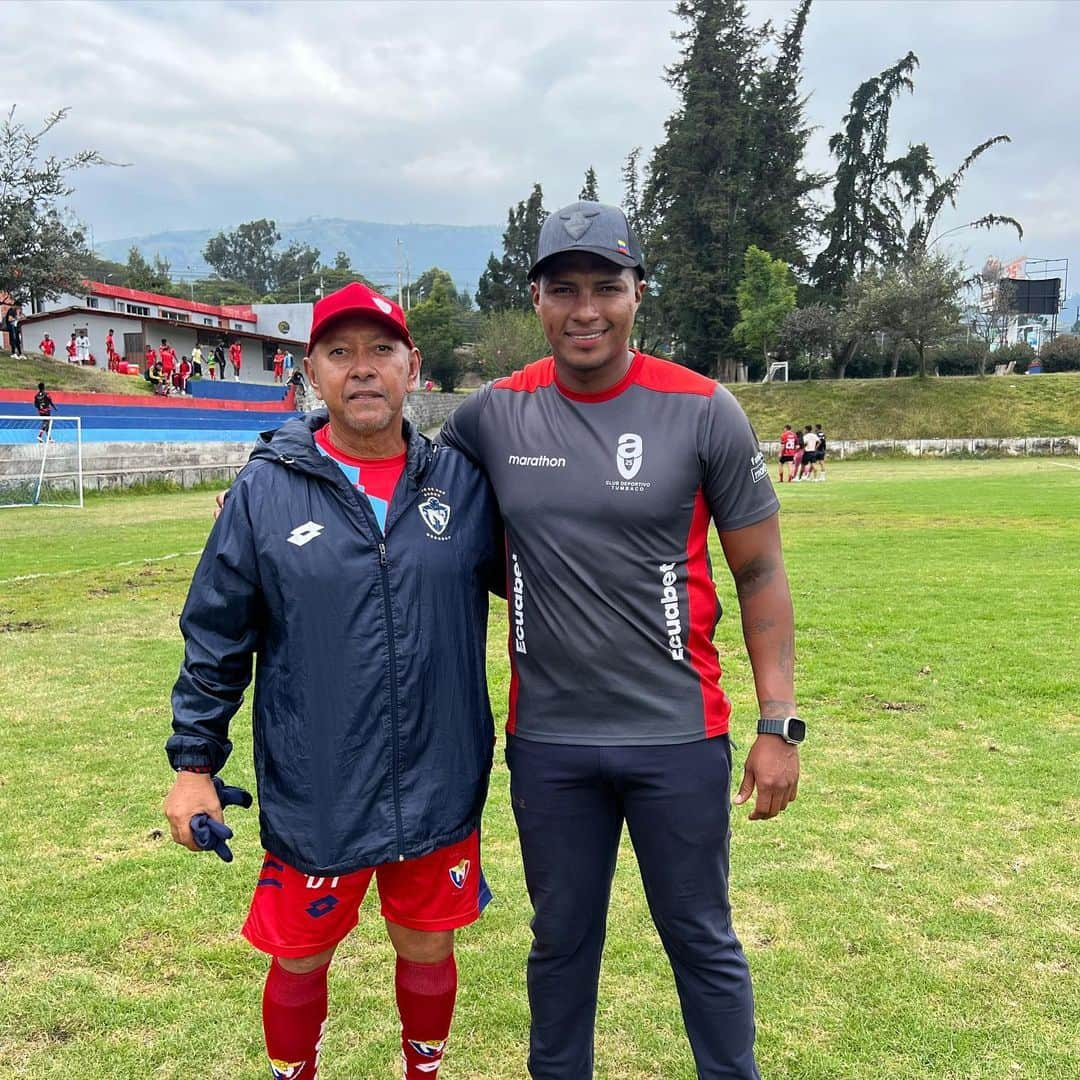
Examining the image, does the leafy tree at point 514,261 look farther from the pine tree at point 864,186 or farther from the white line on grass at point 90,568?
the white line on grass at point 90,568

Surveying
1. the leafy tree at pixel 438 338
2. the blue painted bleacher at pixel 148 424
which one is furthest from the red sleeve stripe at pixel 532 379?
the leafy tree at pixel 438 338

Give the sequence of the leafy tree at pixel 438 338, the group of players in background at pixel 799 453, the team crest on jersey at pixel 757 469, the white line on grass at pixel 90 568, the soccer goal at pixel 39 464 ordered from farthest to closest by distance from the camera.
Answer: the leafy tree at pixel 438 338 → the group of players in background at pixel 799 453 → the soccer goal at pixel 39 464 → the white line on grass at pixel 90 568 → the team crest on jersey at pixel 757 469

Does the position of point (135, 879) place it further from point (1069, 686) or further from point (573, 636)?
point (1069, 686)

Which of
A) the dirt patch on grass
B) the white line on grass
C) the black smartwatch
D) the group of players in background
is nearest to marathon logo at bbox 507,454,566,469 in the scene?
the black smartwatch

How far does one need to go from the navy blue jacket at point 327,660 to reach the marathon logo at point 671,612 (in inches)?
21.1

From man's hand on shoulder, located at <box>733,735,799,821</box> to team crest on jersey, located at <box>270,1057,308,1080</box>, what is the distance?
54.3 inches

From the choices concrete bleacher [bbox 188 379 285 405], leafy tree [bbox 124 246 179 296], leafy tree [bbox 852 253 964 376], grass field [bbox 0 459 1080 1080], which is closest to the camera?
grass field [bbox 0 459 1080 1080]

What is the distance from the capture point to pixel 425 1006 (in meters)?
2.51

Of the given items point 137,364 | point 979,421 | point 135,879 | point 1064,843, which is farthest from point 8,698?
point 979,421

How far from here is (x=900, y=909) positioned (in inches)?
145

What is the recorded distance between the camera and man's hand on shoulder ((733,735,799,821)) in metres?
2.52

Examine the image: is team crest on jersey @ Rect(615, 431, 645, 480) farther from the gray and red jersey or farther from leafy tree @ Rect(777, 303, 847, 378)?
leafy tree @ Rect(777, 303, 847, 378)

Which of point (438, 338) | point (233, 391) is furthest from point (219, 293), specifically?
point (233, 391)

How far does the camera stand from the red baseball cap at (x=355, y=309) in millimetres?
2439
